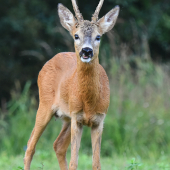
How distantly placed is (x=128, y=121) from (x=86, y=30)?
3878mm

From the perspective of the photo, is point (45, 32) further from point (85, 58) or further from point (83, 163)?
point (85, 58)

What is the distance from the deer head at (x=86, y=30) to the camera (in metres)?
4.85

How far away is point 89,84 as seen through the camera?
520 cm

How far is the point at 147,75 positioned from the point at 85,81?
465 cm

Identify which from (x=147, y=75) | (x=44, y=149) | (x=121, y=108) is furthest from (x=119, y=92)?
(x=44, y=149)

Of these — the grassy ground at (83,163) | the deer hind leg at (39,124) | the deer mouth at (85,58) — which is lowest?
the grassy ground at (83,163)

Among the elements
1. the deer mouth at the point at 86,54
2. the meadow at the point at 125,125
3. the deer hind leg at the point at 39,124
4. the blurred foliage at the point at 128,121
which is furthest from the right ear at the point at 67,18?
the blurred foliage at the point at 128,121

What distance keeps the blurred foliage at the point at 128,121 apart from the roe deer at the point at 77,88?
65.1 inches

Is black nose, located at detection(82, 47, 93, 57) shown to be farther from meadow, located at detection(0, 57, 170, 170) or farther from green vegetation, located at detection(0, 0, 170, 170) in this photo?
meadow, located at detection(0, 57, 170, 170)

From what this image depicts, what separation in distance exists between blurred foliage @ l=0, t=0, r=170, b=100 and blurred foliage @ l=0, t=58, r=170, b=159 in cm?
269

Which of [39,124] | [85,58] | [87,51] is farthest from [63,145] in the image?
[87,51]

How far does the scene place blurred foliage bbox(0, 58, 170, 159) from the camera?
8195 mm

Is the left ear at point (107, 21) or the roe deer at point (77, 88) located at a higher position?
the left ear at point (107, 21)

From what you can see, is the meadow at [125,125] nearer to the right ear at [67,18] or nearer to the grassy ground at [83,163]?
the grassy ground at [83,163]
